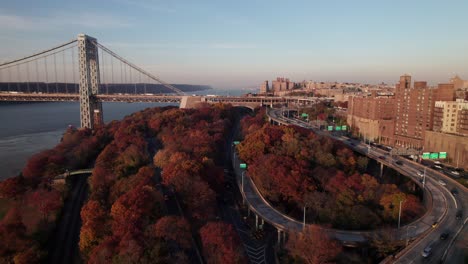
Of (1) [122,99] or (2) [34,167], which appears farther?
(1) [122,99]

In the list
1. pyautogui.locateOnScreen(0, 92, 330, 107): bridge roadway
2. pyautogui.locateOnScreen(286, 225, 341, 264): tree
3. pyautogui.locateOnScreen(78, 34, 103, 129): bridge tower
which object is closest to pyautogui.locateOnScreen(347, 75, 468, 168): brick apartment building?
pyautogui.locateOnScreen(286, 225, 341, 264): tree

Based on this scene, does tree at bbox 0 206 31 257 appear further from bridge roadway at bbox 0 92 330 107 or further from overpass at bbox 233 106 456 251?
bridge roadway at bbox 0 92 330 107

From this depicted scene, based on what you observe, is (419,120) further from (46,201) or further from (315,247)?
(46,201)

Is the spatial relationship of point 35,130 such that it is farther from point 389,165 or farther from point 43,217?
point 389,165

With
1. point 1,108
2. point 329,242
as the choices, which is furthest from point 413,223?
point 1,108

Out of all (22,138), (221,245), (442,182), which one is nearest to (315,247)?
(221,245)

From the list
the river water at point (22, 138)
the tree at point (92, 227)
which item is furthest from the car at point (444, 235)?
the river water at point (22, 138)
